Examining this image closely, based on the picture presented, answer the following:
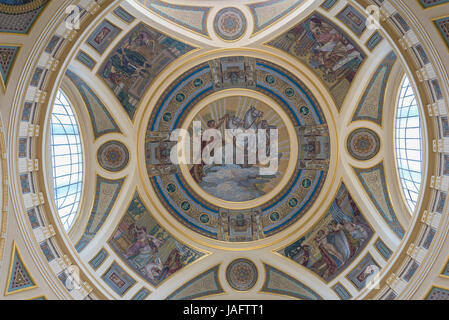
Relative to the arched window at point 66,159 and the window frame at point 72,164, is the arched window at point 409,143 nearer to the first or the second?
the window frame at point 72,164

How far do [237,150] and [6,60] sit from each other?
37.9ft

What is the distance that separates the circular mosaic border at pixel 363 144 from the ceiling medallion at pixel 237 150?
1.24 metres

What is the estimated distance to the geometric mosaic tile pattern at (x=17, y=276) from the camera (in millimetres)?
10797

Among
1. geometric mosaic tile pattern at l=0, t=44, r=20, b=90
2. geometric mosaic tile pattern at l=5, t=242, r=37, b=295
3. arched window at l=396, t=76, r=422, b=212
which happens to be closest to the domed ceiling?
arched window at l=396, t=76, r=422, b=212

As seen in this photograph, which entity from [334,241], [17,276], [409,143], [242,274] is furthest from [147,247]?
[409,143]

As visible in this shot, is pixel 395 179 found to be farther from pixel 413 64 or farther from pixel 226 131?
pixel 226 131

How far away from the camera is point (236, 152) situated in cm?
1917

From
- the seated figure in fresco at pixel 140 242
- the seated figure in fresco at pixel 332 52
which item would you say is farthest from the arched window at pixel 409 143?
the seated figure in fresco at pixel 140 242

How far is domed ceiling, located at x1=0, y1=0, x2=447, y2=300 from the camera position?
616 inches

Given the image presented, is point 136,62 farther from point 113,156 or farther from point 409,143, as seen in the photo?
point 409,143

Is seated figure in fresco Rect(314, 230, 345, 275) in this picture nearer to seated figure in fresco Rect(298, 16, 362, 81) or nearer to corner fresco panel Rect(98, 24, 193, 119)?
seated figure in fresco Rect(298, 16, 362, 81)

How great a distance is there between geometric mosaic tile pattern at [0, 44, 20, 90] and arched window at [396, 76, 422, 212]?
45.7 ft
